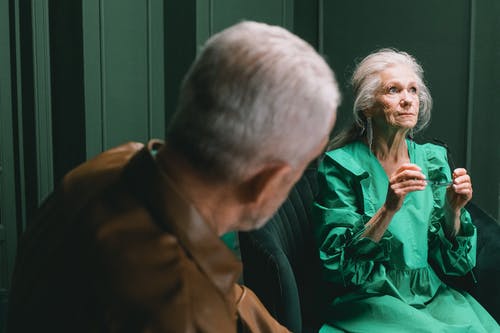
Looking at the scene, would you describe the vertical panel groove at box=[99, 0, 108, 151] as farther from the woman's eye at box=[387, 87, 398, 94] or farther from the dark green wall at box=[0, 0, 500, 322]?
the woman's eye at box=[387, 87, 398, 94]

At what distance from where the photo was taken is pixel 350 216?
2119 mm

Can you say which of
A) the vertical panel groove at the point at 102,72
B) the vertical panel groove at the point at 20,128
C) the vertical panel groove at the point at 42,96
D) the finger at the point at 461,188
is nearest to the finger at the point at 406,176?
the finger at the point at 461,188

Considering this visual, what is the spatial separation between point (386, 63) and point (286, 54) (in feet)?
4.81

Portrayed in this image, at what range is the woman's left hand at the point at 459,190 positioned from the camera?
2.09 metres

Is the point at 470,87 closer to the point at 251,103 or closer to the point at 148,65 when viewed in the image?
the point at 148,65

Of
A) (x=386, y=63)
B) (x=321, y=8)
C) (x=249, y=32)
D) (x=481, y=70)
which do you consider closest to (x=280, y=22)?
(x=321, y=8)

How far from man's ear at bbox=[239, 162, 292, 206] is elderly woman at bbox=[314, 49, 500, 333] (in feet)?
3.43

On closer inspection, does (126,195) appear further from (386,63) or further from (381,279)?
(386,63)

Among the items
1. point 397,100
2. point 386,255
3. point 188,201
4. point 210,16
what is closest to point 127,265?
point 188,201

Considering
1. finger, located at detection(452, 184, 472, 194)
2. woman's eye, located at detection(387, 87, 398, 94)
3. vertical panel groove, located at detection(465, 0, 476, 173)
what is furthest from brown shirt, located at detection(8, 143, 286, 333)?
vertical panel groove, located at detection(465, 0, 476, 173)

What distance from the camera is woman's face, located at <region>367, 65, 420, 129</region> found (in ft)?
7.19

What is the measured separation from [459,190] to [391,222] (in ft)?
0.82

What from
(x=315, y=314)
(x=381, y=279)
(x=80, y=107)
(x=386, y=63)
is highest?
(x=386, y=63)

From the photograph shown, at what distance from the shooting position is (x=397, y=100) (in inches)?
86.4
